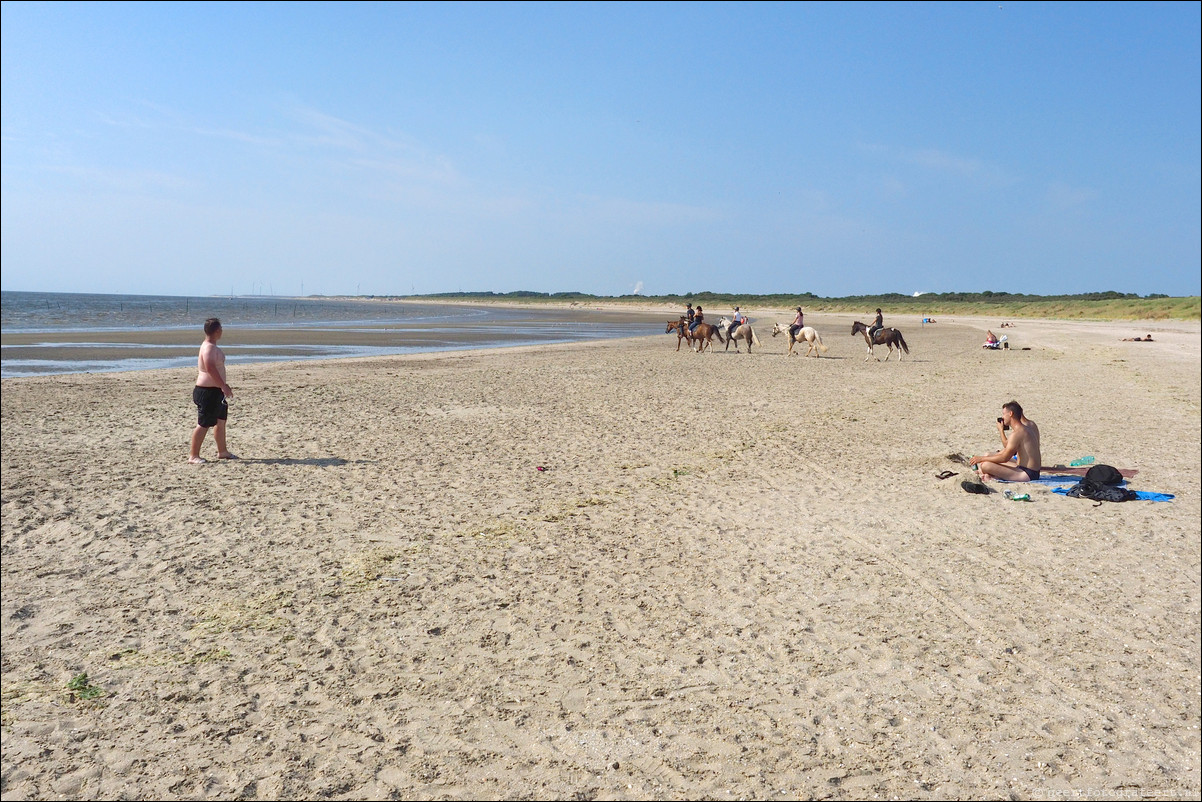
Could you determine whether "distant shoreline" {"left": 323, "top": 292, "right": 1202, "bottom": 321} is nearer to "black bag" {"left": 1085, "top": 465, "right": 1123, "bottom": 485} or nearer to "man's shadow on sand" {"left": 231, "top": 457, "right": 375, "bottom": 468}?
"black bag" {"left": 1085, "top": 465, "right": 1123, "bottom": 485}

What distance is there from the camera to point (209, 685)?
18.9 ft

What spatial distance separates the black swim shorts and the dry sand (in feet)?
3.29

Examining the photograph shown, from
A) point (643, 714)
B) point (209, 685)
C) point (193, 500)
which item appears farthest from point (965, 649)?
point (193, 500)

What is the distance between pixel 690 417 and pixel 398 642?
33.8 feet

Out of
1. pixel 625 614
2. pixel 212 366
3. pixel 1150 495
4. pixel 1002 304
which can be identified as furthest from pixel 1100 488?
pixel 1002 304

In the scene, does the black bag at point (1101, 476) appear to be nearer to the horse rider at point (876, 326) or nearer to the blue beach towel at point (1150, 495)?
the blue beach towel at point (1150, 495)

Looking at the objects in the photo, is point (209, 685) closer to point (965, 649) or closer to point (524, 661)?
point (524, 661)

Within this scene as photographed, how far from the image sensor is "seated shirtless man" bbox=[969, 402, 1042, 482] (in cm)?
413

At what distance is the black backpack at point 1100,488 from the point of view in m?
6.61

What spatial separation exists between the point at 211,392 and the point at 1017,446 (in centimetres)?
827

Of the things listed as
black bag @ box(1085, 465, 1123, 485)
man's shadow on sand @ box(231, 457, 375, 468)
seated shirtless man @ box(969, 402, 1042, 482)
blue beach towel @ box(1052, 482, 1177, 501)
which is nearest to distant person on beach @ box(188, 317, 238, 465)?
man's shadow on sand @ box(231, 457, 375, 468)

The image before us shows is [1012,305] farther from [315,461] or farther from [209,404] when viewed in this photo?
[209,404]

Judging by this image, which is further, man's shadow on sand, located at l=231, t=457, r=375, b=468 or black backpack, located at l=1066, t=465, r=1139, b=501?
man's shadow on sand, located at l=231, t=457, r=375, b=468

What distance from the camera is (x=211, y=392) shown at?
9.38 meters
